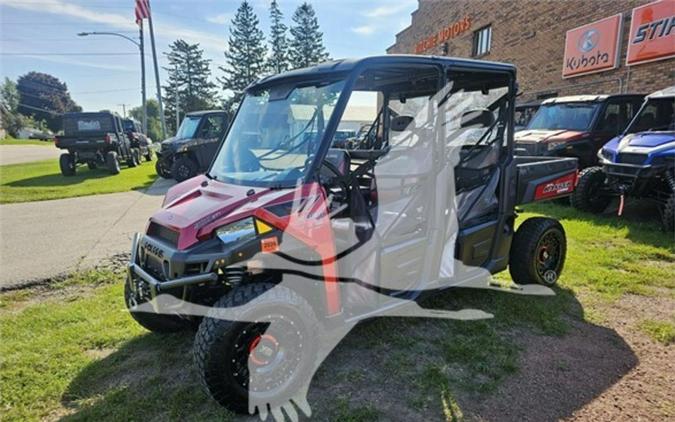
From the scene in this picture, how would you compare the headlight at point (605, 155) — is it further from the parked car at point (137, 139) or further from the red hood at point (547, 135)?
the parked car at point (137, 139)

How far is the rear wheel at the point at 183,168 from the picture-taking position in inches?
459

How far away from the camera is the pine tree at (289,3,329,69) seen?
41219 millimetres

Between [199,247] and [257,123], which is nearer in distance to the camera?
[199,247]

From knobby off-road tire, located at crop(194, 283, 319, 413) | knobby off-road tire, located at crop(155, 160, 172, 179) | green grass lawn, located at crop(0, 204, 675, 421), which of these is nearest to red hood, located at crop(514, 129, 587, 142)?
green grass lawn, located at crop(0, 204, 675, 421)

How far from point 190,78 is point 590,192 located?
53095 millimetres

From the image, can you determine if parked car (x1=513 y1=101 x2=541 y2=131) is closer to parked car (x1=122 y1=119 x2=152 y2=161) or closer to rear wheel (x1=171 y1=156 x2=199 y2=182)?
rear wheel (x1=171 y1=156 x2=199 y2=182)

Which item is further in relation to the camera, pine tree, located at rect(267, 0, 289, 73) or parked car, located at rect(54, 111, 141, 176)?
pine tree, located at rect(267, 0, 289, 73)

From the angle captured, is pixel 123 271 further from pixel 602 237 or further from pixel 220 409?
pixel 602 237

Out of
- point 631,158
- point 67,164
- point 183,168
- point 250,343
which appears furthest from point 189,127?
point 250,343

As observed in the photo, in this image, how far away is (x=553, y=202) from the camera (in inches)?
311

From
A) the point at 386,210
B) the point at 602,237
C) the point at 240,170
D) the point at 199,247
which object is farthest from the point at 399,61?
the point at 602,237

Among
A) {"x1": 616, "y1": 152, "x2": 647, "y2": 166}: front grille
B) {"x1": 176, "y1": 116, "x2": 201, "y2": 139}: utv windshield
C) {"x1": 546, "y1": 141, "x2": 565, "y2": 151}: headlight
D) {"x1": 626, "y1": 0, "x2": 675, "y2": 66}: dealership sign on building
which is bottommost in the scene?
{"x1": 616, "y1": 152, "x2": 647, "y2": 166}: front grille

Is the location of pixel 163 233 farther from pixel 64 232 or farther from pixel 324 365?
pixel 64 232

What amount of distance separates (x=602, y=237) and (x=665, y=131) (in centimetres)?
217
